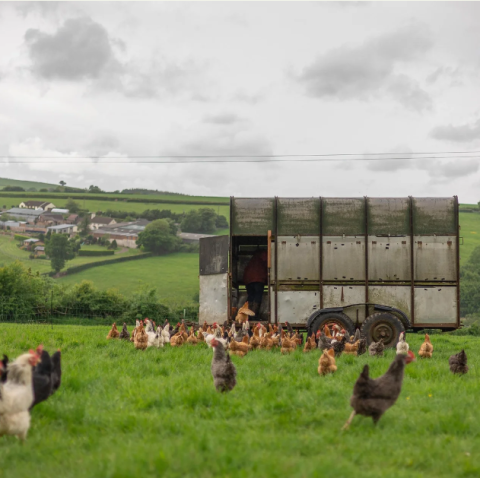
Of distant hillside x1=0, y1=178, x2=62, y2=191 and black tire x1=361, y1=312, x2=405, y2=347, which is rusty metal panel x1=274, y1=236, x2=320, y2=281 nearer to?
black tire x1=361, y1=312, x2=405, y2=347

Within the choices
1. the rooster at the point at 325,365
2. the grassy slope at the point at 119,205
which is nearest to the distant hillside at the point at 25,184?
the grassy slope at the point at 119,205

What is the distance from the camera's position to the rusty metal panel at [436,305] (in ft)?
58.7

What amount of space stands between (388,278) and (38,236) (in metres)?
109

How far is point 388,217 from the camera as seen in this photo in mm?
18203

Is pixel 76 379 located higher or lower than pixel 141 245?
lower

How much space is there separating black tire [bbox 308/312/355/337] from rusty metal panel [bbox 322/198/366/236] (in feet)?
8.35

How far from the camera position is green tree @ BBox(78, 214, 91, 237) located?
114562 mm

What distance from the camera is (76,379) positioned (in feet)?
34.7

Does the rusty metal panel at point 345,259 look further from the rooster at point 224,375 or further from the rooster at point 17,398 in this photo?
the rooster at point 17,398

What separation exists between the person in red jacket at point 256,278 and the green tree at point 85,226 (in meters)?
98.8

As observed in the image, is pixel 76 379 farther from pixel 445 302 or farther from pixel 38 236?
pixel 38 236

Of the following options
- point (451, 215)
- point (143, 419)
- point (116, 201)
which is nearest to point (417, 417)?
point (143, 419)

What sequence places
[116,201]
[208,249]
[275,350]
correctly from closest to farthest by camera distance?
1. [275,350]
2. [208,249]
3. [116,201]

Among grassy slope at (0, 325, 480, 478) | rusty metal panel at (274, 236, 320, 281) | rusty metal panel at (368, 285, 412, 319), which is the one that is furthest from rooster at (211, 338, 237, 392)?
rusty metal panel at (368, 285, 412, 319)
